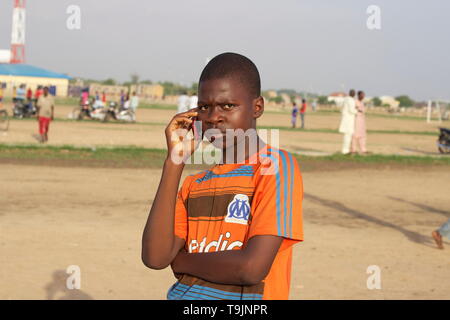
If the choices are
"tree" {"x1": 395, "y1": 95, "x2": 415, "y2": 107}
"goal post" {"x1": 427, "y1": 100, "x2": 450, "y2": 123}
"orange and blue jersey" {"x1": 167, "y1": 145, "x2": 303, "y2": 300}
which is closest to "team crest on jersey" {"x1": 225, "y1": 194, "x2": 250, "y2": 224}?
"orange and blue jersey" {"x1": 167, "y1": 145, "x2": 303, "y2": 300}

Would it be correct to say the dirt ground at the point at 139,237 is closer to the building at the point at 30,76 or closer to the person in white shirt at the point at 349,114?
the person in white shirt at the point at 349,114

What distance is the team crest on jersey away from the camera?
7.47 feet

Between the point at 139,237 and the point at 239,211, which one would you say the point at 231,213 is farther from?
the point at 139,237

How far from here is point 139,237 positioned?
28.8 ft

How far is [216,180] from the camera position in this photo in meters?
2.35

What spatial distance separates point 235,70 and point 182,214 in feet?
1.87

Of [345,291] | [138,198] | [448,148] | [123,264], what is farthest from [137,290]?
[448,148]

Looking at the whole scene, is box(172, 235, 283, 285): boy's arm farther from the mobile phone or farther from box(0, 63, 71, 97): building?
box(0, 63, 71, 97): building

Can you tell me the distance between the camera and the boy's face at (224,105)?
2.30 metres

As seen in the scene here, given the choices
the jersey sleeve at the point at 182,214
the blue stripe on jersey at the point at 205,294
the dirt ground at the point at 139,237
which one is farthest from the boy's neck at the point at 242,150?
the dirt ground at the point at 139,237

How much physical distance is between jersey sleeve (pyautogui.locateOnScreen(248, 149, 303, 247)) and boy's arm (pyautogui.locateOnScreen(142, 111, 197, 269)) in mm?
280

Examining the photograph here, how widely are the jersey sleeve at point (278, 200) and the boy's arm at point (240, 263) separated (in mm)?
38

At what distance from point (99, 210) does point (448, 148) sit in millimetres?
16260
